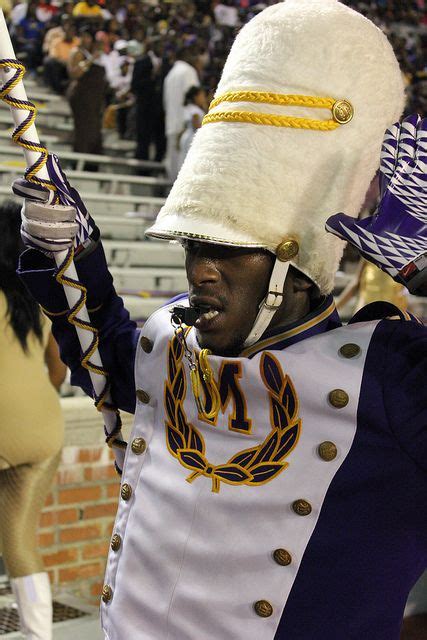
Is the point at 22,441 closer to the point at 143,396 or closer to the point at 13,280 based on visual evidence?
the point at 13,280

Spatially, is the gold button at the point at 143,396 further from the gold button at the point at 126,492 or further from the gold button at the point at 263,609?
the gold button at the point at 263,609

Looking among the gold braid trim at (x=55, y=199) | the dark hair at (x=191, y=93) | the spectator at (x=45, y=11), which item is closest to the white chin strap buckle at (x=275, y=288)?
the gold braid trim at (x=55, y=199)

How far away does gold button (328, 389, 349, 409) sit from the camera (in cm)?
166

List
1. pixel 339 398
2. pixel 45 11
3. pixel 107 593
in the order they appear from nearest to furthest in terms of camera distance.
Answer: pixel 339 398, pixel 107 593, pixel 45 11

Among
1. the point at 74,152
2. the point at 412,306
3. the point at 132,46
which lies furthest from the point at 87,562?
the point at 132,46

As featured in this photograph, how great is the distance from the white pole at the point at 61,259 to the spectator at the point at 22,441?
151cm

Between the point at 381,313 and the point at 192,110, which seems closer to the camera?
the point at 381,313

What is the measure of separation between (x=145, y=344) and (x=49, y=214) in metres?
0.32

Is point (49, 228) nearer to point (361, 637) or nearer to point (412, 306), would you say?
point (361, 637)

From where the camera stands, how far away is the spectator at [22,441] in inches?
139

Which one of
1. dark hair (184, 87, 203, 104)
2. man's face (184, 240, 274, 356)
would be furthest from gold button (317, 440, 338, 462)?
dark hair (184, 87, 203, 104)

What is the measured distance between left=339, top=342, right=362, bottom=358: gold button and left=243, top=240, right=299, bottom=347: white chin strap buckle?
0.46 ft

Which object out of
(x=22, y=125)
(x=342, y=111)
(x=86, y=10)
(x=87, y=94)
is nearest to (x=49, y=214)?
(x=22, y=125)

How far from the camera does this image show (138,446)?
1902 millimetres
